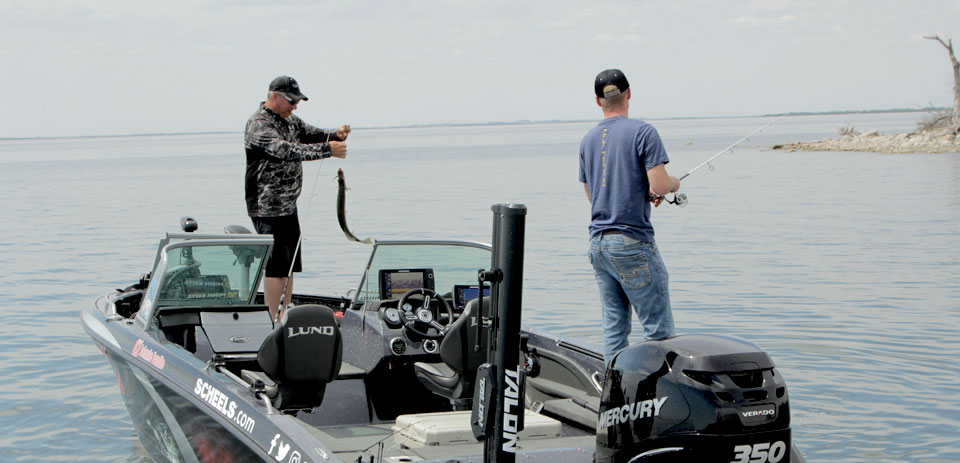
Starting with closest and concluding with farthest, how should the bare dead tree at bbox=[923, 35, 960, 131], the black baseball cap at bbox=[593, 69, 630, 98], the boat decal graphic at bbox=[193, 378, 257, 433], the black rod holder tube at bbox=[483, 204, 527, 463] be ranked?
the black rod holder tube at bbox=[483, 204, 527, 463] < the boat decal graphic at bbox=[193, 378, 257, 433] < the black baseball cap at bbox=[593, 69, 630, 98] < the bare dead tree at bbox=[923, 35, 960, 131]

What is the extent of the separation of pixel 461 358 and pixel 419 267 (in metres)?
1.38

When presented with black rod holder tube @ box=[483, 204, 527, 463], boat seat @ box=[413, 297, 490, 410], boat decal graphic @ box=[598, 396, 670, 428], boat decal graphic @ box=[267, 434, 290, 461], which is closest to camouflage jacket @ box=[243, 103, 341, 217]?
boat seat @ box=[413, 297, 490, 410]

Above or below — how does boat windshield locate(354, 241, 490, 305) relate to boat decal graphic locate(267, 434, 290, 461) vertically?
above

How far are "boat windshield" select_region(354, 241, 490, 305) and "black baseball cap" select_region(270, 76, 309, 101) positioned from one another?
128 centimetres

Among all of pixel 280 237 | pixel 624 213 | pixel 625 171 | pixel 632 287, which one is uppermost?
pixel 625 171

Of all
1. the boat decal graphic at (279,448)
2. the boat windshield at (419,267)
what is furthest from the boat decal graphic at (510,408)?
the boat windshield at (419,267)

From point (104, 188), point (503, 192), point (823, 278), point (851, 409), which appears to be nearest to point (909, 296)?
point (823, 278)

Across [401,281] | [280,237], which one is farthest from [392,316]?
[280,237]

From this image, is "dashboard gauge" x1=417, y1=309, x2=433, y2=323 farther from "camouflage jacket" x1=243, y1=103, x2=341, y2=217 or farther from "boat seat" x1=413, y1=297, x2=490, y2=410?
"camouflage jacket" x1=243, y1=103, x2=341, y2=217

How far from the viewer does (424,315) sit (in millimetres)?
5516

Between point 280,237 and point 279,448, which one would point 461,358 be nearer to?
point 279,448

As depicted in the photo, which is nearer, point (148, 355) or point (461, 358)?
point (461, 358)

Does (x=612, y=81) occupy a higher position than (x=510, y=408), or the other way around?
(x=612, y=81)

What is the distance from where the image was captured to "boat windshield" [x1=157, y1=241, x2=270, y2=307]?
5.47m
